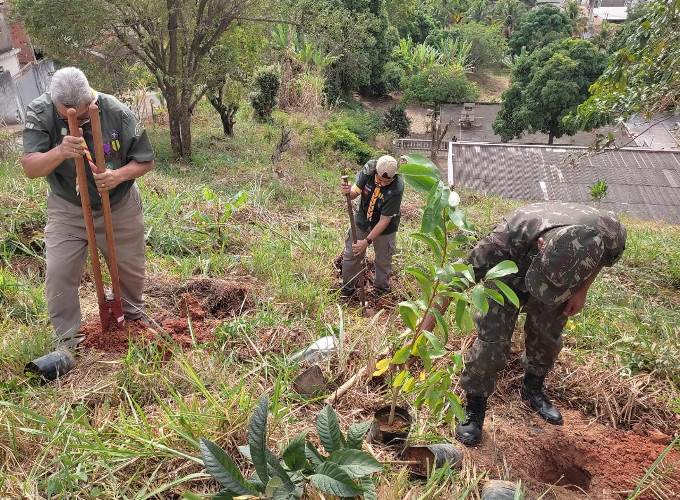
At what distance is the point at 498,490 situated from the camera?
1.98 metres

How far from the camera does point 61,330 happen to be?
2752mm

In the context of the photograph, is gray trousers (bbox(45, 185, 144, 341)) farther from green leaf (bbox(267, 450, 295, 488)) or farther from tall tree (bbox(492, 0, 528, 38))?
tall tree (bbox(492, 0, 528, 38))

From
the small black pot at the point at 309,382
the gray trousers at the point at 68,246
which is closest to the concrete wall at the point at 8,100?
the gray trousers at the point at 68,246

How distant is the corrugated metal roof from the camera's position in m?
14.4

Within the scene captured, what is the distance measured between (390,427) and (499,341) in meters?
0.79

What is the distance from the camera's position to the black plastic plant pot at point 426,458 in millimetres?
2085

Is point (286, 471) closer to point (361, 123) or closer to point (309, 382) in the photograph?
point (309, 382)

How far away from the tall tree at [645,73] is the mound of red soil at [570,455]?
371 centimetres

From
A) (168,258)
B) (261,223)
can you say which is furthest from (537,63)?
(168,258)

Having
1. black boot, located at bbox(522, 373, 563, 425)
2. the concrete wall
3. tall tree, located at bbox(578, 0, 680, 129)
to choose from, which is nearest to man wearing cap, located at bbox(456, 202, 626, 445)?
black boot, located at bbox(522, 373, 563, 425)

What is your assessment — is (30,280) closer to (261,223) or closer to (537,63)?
(261,223)

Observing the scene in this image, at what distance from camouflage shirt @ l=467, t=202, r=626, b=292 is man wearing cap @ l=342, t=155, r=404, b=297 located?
1566 millimetres

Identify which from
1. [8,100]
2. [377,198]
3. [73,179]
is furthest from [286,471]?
[8,100]

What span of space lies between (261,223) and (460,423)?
3303 millimetres
